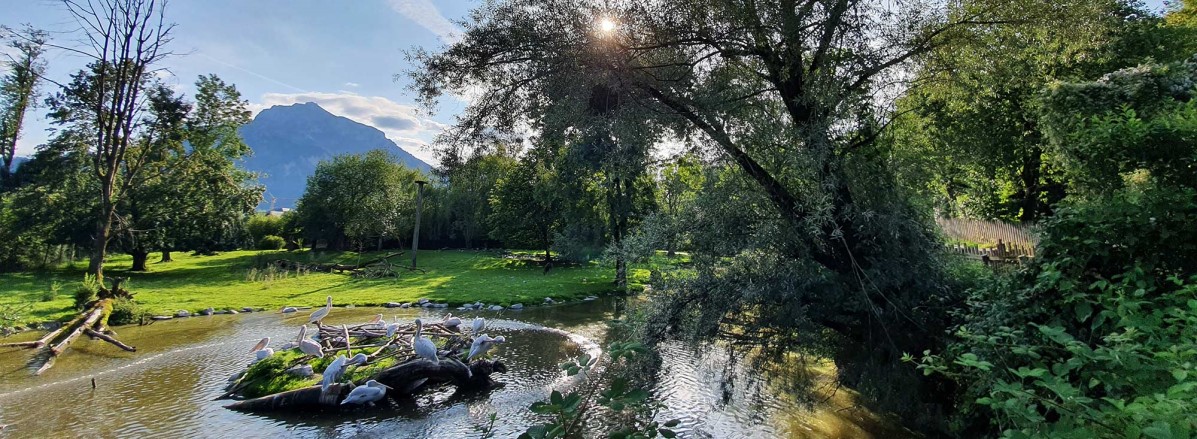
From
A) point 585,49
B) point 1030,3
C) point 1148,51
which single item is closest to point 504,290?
point 585,49

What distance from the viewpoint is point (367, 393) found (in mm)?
7859

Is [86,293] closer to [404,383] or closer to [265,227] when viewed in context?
[404,383]

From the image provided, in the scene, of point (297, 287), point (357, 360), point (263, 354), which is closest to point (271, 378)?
point (263, 354)

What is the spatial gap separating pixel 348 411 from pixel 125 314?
1125 centimetres

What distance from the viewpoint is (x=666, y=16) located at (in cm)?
632

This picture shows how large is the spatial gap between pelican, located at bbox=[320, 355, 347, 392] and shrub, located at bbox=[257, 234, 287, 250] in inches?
1845

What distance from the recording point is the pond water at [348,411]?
6992mm

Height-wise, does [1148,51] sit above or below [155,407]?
above

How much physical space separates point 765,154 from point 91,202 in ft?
107

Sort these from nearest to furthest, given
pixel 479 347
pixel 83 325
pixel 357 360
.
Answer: pixel 357 360
pixel 479 347
pixel 83 325

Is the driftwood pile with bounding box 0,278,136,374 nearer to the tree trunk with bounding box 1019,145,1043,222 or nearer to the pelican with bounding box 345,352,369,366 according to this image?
the pelican with bounding box 345,352,369,366

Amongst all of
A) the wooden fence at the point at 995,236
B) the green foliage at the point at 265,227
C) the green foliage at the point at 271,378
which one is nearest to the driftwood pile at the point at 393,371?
the green foliage at the point at 271,378

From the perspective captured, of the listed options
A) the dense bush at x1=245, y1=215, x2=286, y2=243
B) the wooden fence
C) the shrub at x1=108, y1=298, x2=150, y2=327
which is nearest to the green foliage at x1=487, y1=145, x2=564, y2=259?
the shrub at x1=108, y1=298, x2=150, y2=327

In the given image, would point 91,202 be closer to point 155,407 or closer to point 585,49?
point 155,407
